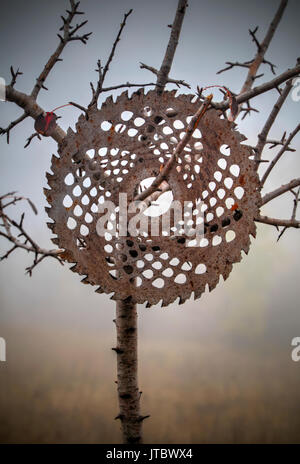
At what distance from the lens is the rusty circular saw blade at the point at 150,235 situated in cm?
66

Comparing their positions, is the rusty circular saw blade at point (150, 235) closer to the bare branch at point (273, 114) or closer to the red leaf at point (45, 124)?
the red leaf at point (45, 124)

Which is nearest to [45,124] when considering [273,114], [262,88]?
[262,88]

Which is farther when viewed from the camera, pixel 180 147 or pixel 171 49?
pixel 171 49

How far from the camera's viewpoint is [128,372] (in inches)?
Result: 38.9

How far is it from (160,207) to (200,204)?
0.11m

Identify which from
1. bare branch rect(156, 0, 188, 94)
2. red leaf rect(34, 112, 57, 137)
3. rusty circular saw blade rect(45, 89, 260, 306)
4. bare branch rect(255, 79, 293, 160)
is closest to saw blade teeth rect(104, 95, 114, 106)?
rusty circular saw blade rect(45, 89, 260, 306)

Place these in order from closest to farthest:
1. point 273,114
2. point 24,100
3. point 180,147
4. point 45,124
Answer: point 180,147
point 45,124
point 24,100
point 273,114

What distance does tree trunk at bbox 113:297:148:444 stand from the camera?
3.22 feet

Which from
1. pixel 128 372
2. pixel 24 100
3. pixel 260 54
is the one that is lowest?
pixel 128 372

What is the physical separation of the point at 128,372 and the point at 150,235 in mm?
474

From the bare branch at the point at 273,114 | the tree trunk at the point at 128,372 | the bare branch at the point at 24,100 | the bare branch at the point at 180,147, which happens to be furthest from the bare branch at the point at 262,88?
the tree trunk at the point at 128,372

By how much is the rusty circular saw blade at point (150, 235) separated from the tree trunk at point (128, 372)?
33cm

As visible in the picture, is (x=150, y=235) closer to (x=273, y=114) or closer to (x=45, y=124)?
(x=45, y=124)
